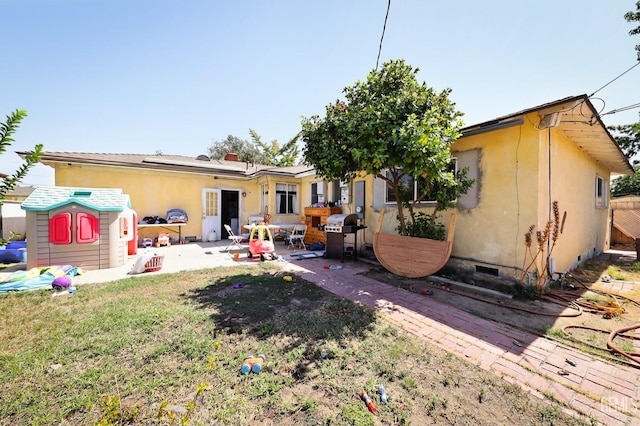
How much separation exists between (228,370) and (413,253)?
4565 mm

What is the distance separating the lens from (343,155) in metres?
5.41

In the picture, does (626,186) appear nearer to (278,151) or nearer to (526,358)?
(526,358)

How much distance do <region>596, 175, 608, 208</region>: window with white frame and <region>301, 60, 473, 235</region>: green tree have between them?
7.37 meters

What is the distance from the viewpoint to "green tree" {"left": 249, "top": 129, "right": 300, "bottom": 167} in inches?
1032

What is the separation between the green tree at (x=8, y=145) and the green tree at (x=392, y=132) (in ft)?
13.7

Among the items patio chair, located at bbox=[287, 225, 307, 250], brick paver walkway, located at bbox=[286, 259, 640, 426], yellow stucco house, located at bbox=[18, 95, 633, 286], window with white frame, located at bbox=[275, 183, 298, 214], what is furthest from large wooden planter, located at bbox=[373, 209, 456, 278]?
window with white frame, located at bbox=[275, 183, 298, 214]

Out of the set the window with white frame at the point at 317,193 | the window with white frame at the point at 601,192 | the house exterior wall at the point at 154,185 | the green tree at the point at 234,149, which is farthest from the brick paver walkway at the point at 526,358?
the green tree at the point at 234,149

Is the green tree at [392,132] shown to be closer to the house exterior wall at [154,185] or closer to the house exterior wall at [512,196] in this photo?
the house exterior wall at [512,196]

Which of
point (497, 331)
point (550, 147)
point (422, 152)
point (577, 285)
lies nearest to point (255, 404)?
point (497, 331)

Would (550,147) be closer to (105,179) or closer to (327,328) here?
(327,328)

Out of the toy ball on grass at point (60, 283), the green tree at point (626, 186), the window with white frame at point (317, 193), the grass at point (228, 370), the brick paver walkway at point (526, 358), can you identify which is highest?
the green tree at point (626, 186)

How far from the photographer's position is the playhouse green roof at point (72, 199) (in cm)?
602

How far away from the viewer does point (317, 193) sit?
437 inches

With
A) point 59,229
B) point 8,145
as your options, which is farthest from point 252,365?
point 59,229
